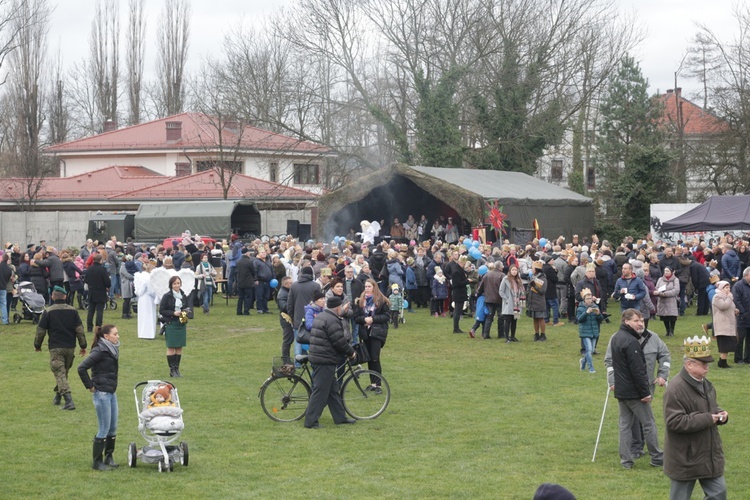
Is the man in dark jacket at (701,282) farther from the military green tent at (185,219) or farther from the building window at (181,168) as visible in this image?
the building window at (181,168)

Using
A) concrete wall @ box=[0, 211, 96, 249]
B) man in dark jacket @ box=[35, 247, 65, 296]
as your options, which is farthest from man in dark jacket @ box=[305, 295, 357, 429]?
concrete wall @ box=[0, 211, 96, 249]

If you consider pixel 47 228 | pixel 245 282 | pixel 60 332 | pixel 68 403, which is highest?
pixel 47 228

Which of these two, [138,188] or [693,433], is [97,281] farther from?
[138,188]

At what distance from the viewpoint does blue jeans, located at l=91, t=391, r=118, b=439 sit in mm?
10102

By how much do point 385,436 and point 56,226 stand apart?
3553 centimetres

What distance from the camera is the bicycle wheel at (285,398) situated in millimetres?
12383

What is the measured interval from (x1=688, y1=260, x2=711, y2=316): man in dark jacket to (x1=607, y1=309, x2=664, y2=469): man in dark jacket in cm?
1411

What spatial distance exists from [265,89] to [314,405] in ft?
113

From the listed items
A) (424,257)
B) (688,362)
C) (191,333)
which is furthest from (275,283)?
(688,362)

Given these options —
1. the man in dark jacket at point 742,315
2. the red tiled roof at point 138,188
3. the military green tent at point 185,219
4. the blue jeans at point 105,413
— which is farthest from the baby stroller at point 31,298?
the red tiled roof at point 138,188

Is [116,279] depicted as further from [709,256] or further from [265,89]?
[265,89]

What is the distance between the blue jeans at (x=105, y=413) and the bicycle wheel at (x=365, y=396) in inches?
126

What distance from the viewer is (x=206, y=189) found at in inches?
2057

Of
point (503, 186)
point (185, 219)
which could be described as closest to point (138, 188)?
point (185, 219)
